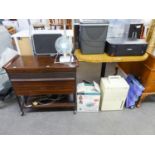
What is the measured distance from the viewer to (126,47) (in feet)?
4.96

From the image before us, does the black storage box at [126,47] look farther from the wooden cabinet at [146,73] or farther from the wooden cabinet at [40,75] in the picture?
the wooden cabinet at [40,75]

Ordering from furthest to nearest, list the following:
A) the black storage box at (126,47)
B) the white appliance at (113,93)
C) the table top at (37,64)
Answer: the white appliance at (113,93) < the black storage box at (126,47) < the table top at (37,64)

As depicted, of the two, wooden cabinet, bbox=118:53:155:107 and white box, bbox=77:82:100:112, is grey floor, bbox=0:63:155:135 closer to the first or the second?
white box, bbox=77:82:100:112

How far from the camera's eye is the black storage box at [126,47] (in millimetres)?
1503

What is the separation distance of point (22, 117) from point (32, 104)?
0.67ft

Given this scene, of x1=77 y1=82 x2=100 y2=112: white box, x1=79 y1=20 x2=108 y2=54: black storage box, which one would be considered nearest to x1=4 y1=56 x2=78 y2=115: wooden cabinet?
x1=77 y1=82 x2=100 y2=112: white box

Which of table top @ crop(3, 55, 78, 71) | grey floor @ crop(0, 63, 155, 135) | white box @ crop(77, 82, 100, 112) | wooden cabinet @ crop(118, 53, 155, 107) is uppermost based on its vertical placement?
table top @ crop(3, 55, 78, 71)

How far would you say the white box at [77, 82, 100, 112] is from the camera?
1647mm

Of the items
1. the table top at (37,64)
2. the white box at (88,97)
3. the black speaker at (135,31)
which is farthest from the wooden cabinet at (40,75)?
the black speaker at (135,31)

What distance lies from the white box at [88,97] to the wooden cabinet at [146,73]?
608 mm

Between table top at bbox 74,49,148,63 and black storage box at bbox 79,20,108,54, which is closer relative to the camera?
black storage box at bbox 79,20,108,54

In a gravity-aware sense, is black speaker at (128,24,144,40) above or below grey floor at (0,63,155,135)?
above

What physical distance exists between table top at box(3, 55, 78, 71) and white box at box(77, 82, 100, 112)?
1.31ft
